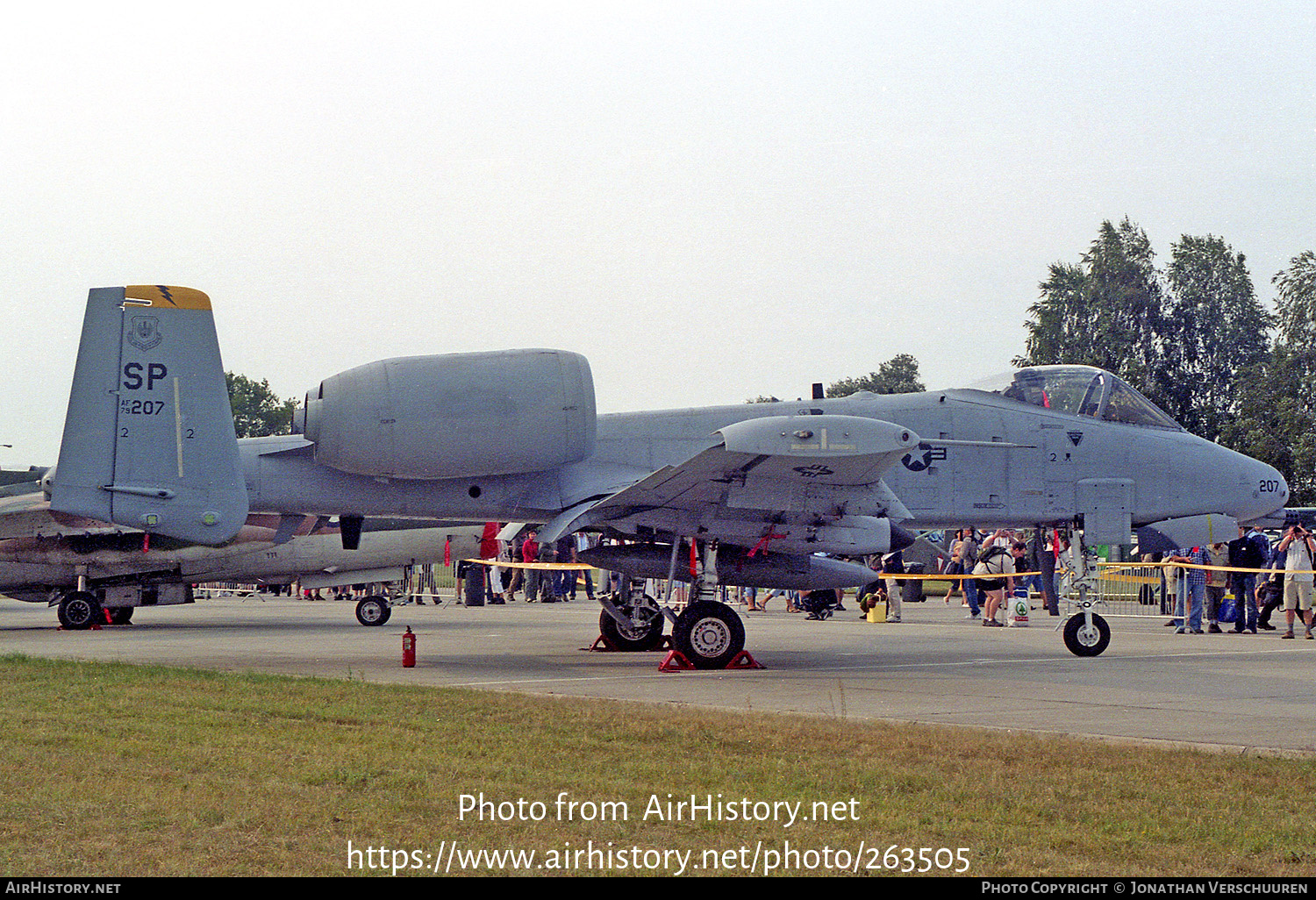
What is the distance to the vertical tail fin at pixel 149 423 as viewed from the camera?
12.4m

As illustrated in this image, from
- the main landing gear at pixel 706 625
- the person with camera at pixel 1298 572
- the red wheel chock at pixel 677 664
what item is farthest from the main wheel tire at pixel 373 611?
the person with camera at pixel 1298 572

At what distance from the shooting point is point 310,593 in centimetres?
4162

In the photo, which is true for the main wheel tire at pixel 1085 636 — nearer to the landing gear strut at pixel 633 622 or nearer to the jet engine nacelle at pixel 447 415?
the landing gear strut at pixel 633 622

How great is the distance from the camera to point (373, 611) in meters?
23.0

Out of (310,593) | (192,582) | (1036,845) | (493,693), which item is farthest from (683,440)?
(310,593)

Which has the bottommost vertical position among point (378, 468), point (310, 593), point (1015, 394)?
point (310, 593)

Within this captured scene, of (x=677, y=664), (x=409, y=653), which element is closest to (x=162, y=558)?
(x=409, y=653)

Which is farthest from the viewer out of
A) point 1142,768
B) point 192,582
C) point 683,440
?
point 192,582

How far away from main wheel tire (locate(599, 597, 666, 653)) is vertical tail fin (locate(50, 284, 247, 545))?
5400mm

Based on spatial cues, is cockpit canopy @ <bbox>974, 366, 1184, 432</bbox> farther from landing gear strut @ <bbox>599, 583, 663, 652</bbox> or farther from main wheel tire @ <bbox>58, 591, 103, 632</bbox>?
main wheel tire @ <bbox>58, 591, 103, 632</bbox>

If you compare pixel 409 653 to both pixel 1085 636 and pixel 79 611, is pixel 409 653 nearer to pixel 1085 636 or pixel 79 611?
pixel 1085 636

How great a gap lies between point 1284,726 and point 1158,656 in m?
7.08

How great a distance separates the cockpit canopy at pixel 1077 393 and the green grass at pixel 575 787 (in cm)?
806

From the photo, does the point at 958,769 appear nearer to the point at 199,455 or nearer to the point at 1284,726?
the point at 1284,726
